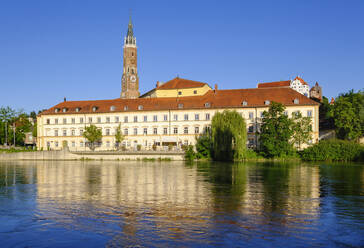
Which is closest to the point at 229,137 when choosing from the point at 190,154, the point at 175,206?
the point at 190,154

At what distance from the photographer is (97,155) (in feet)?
216

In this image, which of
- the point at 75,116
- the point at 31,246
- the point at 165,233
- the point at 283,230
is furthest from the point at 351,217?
the point at 75,116

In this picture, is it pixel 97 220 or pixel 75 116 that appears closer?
pixel 97 220

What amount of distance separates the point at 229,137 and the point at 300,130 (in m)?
12.0

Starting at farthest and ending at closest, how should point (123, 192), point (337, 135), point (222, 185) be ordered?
point (337, 135) < point (222, 185) < point (123, 192)

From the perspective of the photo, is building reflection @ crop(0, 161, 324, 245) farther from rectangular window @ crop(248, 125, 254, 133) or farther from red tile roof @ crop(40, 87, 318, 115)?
red tile roof @ crop(40, 87, 318, 115)

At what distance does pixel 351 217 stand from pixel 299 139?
45151 millimetres

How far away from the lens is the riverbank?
206 ft

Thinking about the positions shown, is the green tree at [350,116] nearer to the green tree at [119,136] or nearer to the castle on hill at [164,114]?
the castle on hill at [164,114]

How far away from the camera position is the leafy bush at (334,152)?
183 ft

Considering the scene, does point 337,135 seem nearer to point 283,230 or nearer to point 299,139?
point 299,139

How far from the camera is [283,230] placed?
45.8ft

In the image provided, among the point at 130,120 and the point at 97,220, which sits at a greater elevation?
the point at 130,120

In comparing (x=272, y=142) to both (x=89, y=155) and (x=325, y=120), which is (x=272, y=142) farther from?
(x=325, y=120)
